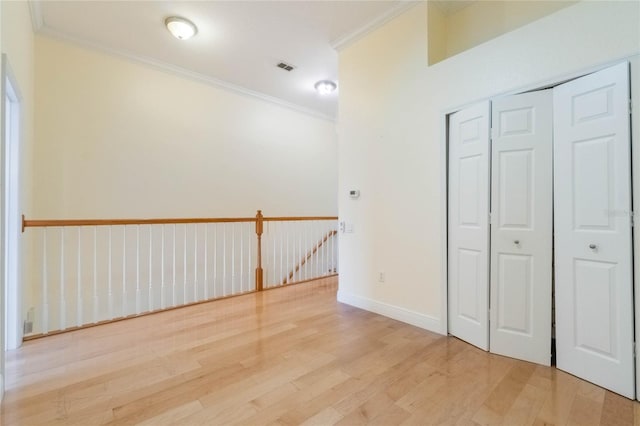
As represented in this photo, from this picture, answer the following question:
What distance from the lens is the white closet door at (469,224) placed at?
2.45m

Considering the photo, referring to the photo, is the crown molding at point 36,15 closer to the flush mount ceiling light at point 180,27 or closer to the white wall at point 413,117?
the flush mount ceiling light at point 180,27

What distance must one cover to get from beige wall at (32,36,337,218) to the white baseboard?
256 cm

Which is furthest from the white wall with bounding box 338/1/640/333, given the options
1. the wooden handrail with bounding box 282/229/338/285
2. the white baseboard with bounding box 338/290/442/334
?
the wooden handrail with bounding box 282/229/338/285

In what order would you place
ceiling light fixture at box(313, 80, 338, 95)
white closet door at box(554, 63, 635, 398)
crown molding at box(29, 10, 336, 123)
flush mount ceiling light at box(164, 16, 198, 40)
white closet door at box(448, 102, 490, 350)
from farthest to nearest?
1. ceiling light fixture at box(313, 80, 338, 95)
2. crown molding at box(29, 10, 336, 123)
3. flush mount ceiling light at box(164, 16, 198, 40)
4. white closet door at box(448, 102, 490, 350)
5. white closet door at box(554, 63, 635, 398)

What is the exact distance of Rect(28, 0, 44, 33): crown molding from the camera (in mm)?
2926

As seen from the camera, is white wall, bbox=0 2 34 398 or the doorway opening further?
the doorway opening

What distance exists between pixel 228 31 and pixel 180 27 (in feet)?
1.71

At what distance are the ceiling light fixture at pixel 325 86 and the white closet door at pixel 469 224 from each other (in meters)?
2.62

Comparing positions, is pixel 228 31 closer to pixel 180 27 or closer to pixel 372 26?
pixel 180 27

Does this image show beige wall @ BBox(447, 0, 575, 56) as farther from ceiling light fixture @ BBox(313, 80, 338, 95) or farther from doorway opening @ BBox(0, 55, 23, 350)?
doorway opening @ BBox(0, 55, 23, 350)

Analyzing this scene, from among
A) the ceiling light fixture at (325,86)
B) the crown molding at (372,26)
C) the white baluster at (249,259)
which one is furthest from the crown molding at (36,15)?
the white baluster at (249,259)

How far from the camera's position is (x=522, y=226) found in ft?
7.50

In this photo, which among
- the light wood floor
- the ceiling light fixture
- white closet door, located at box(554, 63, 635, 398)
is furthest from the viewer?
the ceiling light fixture

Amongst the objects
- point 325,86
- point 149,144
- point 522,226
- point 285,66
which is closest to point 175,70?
point 149,144
